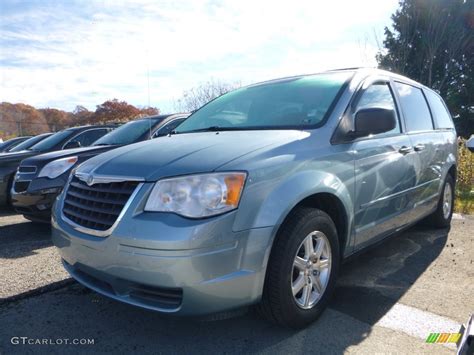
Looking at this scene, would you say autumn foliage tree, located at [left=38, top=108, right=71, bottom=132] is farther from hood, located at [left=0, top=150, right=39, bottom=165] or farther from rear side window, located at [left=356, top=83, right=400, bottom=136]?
rear side window, located at [left=356, top=83, right=400, bottom=136]

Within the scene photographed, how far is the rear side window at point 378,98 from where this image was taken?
3.14m

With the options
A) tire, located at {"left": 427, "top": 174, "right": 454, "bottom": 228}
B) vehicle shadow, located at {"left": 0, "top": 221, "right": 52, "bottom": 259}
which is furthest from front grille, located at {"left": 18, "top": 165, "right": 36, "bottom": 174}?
tire, located at {"left": 427, "top": 174, "right": 454, "bottom": 228}

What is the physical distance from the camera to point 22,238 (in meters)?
4.90

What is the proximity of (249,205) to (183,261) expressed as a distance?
17.8 inches

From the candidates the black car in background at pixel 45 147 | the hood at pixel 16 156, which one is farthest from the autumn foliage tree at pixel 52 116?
the hood at pixel 16 156

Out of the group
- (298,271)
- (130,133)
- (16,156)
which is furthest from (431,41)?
(298,271)

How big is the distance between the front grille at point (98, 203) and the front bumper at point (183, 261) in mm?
102

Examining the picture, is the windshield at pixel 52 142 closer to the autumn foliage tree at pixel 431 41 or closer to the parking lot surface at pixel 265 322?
the parking lot surface at pixel 265 322

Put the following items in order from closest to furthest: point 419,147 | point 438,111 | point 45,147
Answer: point 419,147 → point 438,111 → point 45,147

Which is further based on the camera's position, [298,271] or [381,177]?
[381,177]

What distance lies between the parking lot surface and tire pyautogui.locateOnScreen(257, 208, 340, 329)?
0.15 meters

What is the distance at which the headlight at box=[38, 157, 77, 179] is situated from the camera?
4.87 m

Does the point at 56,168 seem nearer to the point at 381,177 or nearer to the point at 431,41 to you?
the point at 381,177

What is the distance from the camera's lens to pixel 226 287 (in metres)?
2.06
